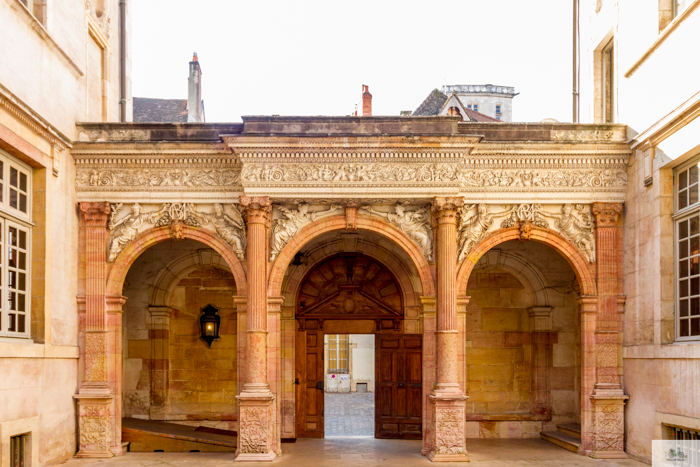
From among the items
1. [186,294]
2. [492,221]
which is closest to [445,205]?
[492,221]

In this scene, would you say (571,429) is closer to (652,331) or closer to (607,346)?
(607,346)

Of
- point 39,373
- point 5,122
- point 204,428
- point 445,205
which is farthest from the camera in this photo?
point 204,428

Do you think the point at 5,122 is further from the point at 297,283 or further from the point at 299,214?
the point at 297,283

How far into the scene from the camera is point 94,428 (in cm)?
1164

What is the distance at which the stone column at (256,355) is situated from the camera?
37.4ft

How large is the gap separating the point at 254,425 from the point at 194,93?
17.7 m

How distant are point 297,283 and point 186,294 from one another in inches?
88.2

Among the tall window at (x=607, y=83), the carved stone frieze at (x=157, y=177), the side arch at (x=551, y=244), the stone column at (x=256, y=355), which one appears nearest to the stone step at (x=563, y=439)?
the side arch at (x=551, y=244)

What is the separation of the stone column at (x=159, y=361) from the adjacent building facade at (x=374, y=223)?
80.8 inches

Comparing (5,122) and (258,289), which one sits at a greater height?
(5,122)

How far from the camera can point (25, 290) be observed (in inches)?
416

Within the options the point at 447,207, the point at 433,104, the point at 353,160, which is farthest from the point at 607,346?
the point at 433,104

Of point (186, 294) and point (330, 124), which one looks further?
point (186, 294)

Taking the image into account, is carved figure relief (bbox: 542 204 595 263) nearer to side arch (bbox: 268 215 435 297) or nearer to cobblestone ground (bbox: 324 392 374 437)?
side arch (bbox: 268 215 435 297)
